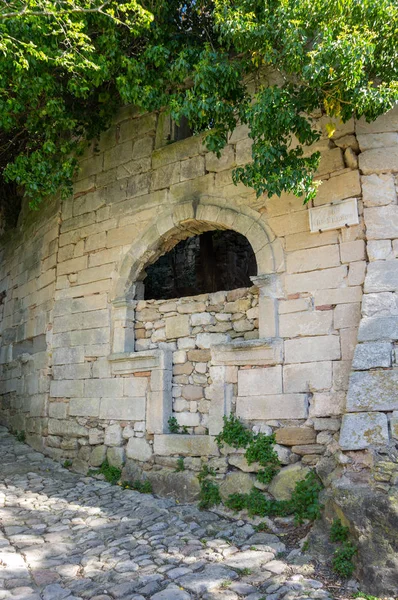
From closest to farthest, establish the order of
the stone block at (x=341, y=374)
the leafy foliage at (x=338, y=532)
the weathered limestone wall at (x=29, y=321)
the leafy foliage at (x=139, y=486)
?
1. the leafy foliage at (x=338, y=532)
2. the stone block at (x=341, y=374)
3. the leafy foliage at (x=139, y=486)
4. the weathered limestone wall at (x=29, y=321)

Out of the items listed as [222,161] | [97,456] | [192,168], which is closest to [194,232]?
[192,168]

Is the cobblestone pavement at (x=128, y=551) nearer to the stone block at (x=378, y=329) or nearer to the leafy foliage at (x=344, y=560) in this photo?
the leafy foliage at (x=344, y=560)

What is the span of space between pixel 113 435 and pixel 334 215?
339 centimetres

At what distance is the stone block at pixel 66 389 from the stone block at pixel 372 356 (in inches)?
137

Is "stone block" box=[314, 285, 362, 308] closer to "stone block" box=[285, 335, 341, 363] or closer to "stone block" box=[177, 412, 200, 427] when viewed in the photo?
"stone block" box=[285, 335, 341, 363]

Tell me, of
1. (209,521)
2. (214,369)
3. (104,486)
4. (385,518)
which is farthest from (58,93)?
(385,518)

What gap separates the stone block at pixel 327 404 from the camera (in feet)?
15.9

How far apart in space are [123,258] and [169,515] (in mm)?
3003

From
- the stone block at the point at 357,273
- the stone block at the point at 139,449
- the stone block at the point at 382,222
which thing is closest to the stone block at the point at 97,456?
the stone block at the point at 139,449

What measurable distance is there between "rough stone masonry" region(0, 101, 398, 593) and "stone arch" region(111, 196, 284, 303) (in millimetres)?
17

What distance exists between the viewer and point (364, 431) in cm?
423

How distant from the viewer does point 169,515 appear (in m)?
5.05

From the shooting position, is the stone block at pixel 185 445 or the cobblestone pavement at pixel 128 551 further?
Answer: the stone block at pixel 185 445

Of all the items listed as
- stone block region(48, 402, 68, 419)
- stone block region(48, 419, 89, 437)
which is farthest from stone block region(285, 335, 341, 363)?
stone block region(48, 402, 68, 419)
